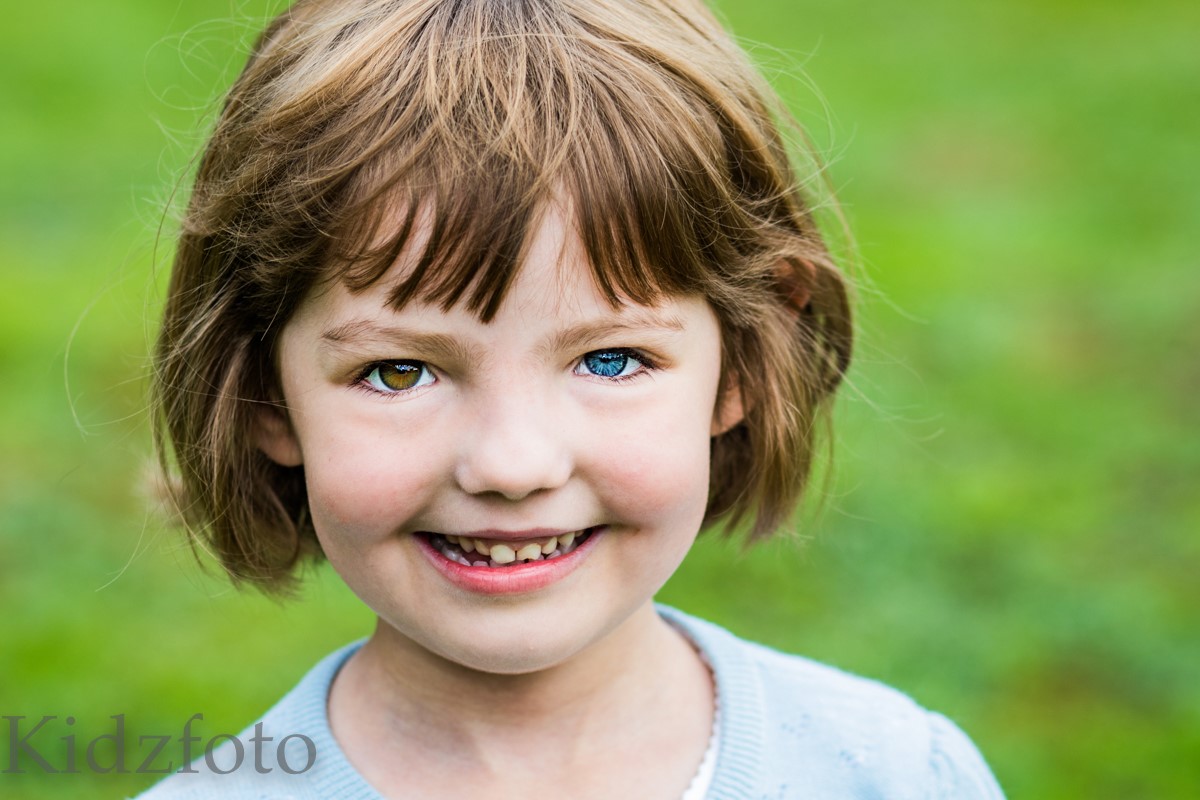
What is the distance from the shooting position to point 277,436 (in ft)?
7.41

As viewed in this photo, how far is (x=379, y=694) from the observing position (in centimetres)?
226

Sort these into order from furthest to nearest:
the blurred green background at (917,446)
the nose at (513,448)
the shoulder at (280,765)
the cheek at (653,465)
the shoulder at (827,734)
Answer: the blurred green background at (917,446) → the shoulder at (827,734) → the shoulder at (280,765) → the cheek at (653,465) → the nose at (513,448)

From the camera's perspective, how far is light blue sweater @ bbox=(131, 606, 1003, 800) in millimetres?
2217

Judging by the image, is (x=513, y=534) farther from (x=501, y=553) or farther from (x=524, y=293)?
(x=524, y=293)

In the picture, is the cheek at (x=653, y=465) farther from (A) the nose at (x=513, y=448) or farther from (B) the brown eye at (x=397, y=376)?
(B) the brown eye at (x=397, y=376)

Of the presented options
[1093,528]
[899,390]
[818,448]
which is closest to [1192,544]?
[1093,528]

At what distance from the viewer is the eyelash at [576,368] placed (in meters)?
1.95

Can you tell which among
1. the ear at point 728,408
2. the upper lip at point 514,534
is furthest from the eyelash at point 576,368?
the ear at point 728,408

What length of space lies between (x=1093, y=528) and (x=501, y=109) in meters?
3.21

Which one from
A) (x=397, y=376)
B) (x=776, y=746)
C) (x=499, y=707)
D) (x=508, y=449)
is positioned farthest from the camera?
(x=776, y=746)

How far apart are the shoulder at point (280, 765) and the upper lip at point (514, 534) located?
0.44 meters

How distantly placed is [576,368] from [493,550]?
0.85 ft

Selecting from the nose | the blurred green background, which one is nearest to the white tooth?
the nose

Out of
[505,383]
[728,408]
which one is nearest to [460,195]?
[505,383]
